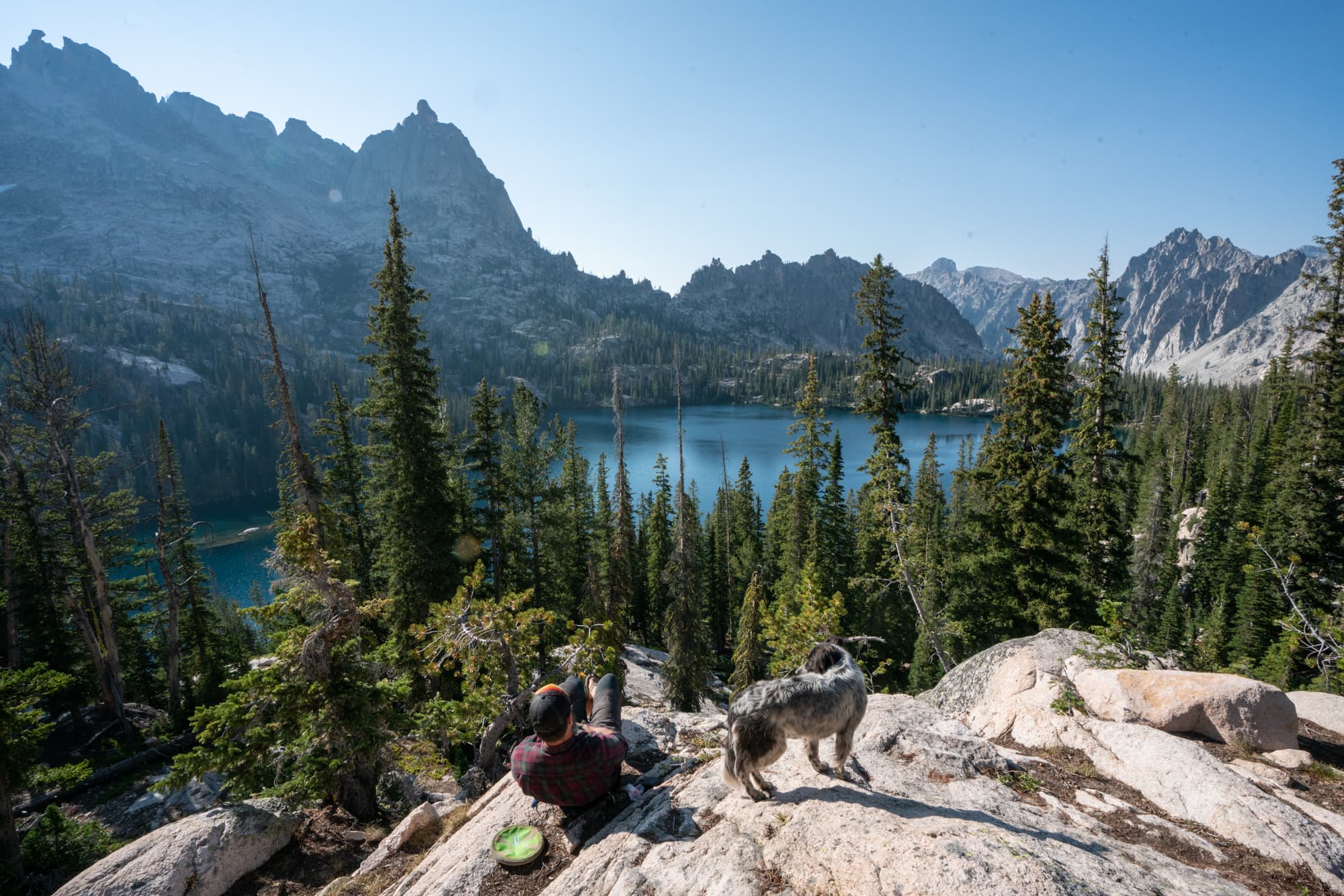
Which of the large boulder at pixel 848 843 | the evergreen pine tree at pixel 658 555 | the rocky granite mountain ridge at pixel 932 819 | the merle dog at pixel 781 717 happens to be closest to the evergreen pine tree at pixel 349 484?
the rocky granite mountain ridge at pixel 932 819

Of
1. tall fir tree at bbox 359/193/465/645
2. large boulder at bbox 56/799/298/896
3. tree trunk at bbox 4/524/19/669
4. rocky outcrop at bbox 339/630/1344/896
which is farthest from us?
tree trunk at bbox 4/524/19/669

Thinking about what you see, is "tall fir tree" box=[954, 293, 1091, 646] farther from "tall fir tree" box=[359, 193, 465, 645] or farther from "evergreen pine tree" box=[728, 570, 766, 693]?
"tall fir tree" box=[359, 193, 465, 645]

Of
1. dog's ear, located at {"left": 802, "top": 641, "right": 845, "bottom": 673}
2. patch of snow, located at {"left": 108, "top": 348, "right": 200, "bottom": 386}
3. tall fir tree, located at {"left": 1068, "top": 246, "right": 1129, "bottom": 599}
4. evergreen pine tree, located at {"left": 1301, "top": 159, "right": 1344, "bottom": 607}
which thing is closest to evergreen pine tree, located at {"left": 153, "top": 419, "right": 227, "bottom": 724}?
dog's ear, located at {"left": 802, "top": 641, "right": 845, "bottom": 673}

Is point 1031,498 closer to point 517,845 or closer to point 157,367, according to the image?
point 517,845

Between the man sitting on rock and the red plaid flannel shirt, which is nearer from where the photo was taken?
the man sitting on rock

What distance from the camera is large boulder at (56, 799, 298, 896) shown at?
651cm

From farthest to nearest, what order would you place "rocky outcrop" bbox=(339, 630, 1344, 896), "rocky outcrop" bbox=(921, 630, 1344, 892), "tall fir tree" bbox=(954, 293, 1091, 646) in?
"tall fir tree" bbox=(954, 293, 1091, 646) → "rocky outcrop" bbox=(921, 630, 1344, 892) → "rocky outcrop" bbox=(339, 630, 1344, 896)

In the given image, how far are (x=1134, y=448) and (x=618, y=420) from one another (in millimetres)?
101490

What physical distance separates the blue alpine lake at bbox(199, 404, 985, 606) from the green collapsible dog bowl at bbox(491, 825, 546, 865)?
138 ft

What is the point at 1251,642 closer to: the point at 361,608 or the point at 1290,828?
the point at 1290,828

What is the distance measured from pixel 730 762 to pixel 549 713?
72.2 inches

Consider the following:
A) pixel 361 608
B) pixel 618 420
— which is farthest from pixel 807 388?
pixel 361 608

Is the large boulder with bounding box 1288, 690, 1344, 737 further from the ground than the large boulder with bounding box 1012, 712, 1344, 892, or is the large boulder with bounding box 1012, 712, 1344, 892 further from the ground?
the large boulder with bounding box 1012, 712, 1344, 892

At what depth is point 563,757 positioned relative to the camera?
5.78 m
